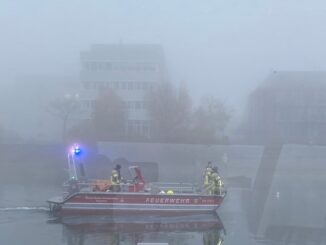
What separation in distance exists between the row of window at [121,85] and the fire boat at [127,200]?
29.3 feet

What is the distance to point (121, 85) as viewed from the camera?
21391mm

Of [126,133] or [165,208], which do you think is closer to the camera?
[165,208]

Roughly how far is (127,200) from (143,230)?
1606 millimetres

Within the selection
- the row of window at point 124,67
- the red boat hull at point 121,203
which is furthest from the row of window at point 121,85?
the red boat hull at point 121,203

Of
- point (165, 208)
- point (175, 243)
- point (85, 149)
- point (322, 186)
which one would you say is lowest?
point (175, 243)

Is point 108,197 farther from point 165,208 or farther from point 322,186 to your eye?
point 322,186

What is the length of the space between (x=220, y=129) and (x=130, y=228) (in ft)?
37.6

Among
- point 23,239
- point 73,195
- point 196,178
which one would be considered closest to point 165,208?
point 73,195

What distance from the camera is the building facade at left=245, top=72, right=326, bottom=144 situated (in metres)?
20.7

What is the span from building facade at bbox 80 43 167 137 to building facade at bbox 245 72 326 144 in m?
4.11

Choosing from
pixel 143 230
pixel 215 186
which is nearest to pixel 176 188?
pixel 215 186

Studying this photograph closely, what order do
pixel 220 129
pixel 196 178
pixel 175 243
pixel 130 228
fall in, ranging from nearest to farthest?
pixel 175 243 → pixel 130 228 → pixel 196 178 → pixel 220 129

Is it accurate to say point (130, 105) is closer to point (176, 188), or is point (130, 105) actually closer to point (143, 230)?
point (176, 188)

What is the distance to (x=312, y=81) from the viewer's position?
21.7 metres
